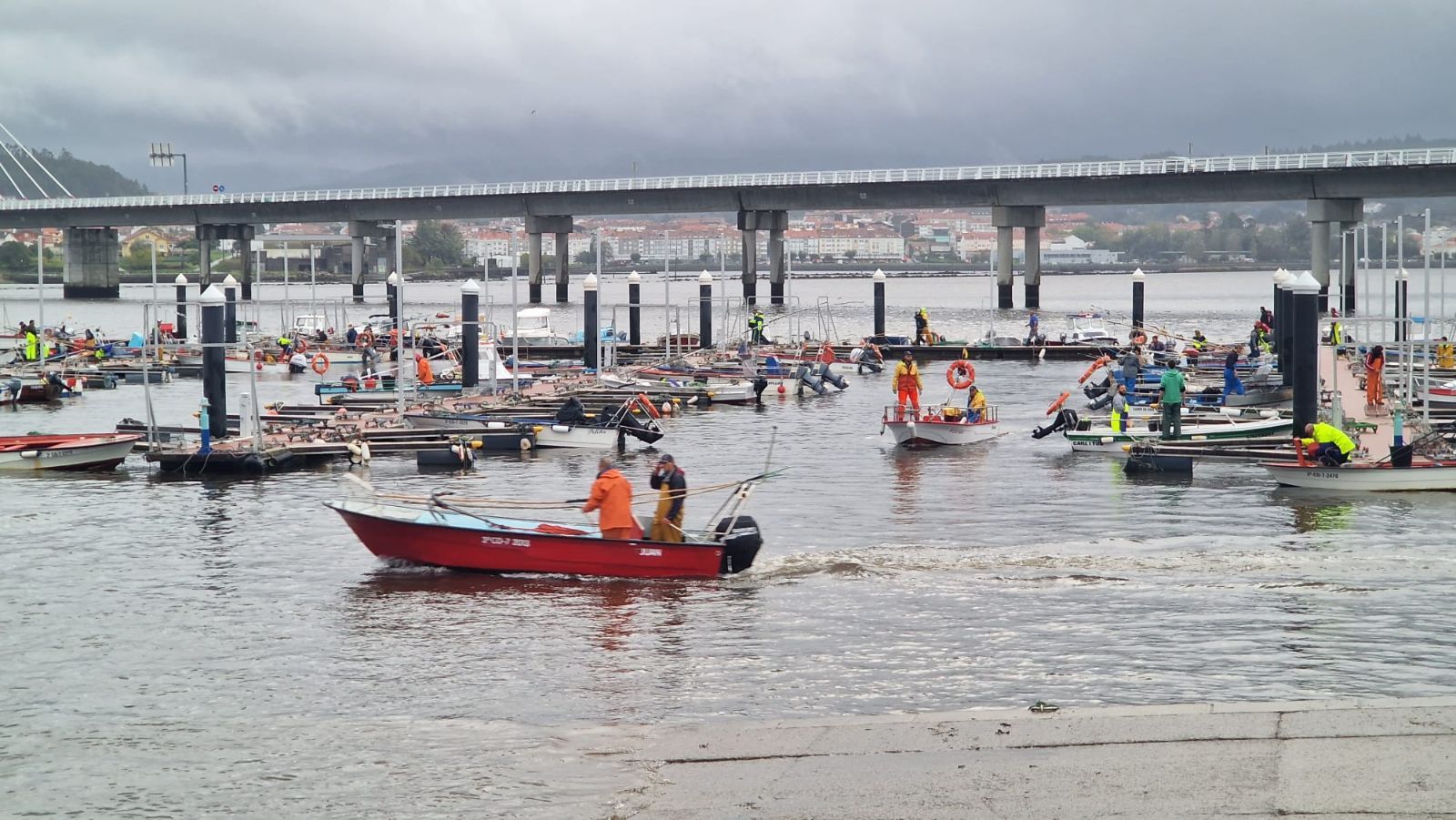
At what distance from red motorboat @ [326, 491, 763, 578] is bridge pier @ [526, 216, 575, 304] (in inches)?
4622

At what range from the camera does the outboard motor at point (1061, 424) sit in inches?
1683

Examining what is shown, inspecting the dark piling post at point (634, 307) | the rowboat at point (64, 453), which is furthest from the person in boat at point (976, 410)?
the dark piling post at point (634, 307)

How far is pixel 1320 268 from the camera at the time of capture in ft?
341

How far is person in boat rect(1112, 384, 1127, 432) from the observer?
4119cm

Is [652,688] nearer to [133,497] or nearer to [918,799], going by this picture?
[918,799]

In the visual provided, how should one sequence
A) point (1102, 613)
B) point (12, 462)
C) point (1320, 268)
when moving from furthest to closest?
1. point (1320, 268)
2. point (12, 462)
3. point (1102, 613)

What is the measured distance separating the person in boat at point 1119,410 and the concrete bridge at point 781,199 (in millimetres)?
60565

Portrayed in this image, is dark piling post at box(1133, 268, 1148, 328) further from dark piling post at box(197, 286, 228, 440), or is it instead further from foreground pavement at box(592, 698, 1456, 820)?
foreground pavement at box(592, 698, 1456, 820)

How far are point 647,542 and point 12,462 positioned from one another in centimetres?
2121

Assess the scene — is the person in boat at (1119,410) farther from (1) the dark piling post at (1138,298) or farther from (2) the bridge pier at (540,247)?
(2) the bridge pier at (540,247)

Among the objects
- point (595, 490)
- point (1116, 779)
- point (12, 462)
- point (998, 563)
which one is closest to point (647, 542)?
point (595, 490)

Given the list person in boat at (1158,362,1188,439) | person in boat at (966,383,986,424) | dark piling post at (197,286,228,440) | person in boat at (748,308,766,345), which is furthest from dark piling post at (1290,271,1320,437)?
person in boat at (748,308,766,345)

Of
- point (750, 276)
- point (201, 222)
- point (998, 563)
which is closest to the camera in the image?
point (998, 563)

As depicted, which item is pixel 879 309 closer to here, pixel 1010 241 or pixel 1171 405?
pixel 1010 241
